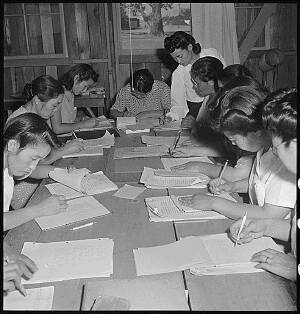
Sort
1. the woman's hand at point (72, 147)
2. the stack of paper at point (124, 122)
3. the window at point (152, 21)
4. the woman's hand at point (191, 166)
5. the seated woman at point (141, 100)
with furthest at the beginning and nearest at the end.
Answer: the window at point (152, 21)
the seated woman at point (141, 100)
the stack of paper at point (124, 122)
the woman's hand at point (72, 147)
the woman's hand at point (191, 166)

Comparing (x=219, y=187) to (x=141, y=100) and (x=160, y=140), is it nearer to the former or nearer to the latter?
(x=160, y=140)

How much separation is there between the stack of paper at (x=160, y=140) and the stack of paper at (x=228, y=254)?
1.48 meters

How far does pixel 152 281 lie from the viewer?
4.36ft

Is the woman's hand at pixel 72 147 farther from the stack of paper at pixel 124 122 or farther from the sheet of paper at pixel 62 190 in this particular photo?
the stack of paper at pixel 124 122

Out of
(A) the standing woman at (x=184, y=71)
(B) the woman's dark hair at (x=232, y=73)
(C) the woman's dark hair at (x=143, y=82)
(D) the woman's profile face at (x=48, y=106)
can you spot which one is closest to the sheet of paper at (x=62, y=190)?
(D) the woman's profile face at (x=48, y=106)

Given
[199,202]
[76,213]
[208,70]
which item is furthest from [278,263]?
[208,70]

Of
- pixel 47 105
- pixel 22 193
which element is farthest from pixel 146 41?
pixel 22 193

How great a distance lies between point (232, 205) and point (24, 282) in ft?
2.80

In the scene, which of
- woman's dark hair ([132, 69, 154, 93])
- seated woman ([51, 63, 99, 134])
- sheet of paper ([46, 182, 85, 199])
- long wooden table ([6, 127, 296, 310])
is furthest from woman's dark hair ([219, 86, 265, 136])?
woman's dark hair ([132, 69, 154, 93])

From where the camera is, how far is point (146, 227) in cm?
173

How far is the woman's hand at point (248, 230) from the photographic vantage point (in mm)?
1513

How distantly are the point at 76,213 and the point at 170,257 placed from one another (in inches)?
22.1

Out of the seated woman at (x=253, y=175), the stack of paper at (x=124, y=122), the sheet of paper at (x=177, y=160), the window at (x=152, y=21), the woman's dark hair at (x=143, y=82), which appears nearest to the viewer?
the seated woman at (x=253, y=175)

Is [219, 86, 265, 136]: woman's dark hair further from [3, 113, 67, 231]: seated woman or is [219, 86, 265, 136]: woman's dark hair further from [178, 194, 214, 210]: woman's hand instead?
[3, 113, 67, 231]: seated woman
